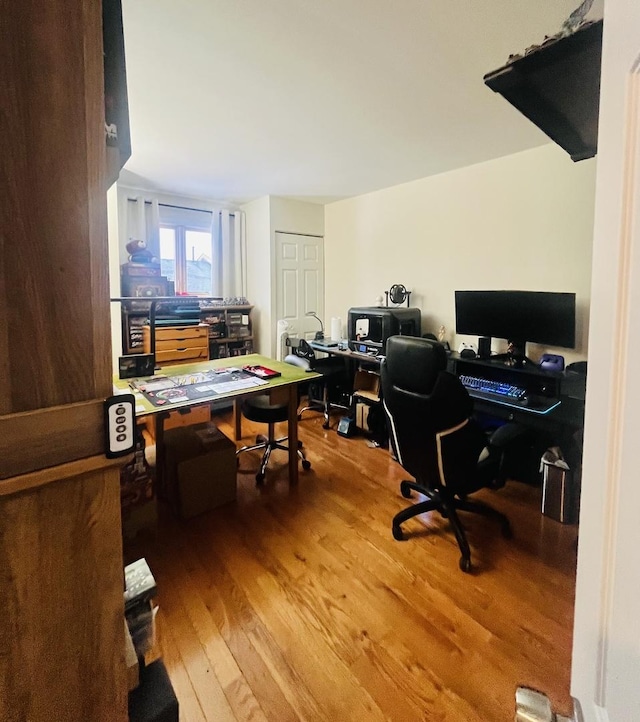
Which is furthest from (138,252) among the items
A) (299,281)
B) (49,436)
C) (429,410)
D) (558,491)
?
(558,491)

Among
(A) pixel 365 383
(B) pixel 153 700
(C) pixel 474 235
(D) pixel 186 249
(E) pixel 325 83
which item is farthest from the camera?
(D) pixel 186 249

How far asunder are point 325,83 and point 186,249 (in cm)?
306

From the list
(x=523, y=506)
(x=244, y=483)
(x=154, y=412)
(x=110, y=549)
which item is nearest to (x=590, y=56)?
(x=110, y=549)

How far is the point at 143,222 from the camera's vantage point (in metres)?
4.05

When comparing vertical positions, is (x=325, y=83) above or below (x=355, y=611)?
above

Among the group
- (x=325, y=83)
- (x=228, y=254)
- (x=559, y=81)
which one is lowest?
(x=559, y=81)

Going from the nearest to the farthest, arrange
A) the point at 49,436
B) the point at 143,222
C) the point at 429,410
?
1. the point at 49,436
2. the point at 429,410
3. the point at 143,222

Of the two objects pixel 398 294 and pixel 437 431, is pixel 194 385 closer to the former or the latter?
pixel 437 431

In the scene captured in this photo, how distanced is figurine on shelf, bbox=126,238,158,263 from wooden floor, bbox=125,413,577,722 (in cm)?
269

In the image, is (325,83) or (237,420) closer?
(325,83)

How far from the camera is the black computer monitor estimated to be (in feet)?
8.36

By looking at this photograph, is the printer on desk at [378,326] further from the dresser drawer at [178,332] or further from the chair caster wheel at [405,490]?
the dresser drawer at [178,332]

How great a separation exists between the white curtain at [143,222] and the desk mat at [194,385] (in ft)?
6.86

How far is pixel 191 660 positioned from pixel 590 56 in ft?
6.90
